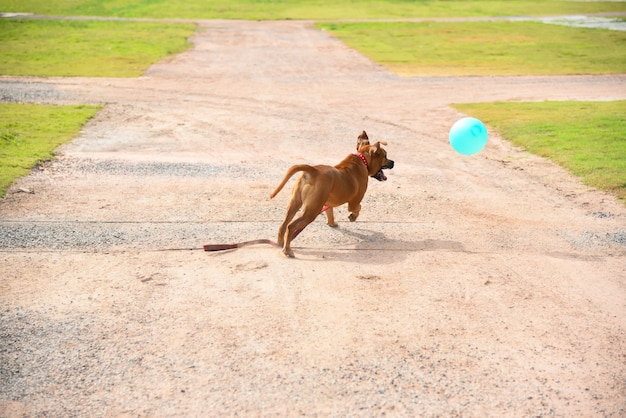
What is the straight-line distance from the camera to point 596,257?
1006 cm

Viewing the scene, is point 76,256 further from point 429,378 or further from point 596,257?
point 596,257

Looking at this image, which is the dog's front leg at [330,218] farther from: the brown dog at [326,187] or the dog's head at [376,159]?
the dog's head at [376,159]

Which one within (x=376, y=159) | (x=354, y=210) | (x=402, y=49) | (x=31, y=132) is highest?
→ (x=376, y=159)

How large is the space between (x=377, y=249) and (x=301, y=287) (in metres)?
1.69

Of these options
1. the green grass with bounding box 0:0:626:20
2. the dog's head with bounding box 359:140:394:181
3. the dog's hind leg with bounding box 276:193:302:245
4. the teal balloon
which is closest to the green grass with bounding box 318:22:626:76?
the green grass with bounding box 0:0:626:20

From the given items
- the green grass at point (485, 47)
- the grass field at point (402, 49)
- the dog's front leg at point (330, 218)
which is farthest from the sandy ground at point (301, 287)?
the green grass at point (485, 47)

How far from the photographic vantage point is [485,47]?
32219 mm

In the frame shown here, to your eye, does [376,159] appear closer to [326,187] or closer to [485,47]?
[326,187]

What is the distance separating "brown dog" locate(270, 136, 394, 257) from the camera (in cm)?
969

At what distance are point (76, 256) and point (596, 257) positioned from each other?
6800mm

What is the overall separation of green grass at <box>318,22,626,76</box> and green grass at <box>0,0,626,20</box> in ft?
22.6

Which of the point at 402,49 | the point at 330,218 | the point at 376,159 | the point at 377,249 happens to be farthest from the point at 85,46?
the point at 377,249

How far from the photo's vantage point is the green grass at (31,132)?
13785 millimetres

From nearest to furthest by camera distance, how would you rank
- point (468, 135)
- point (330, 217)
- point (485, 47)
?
point (330, 217) → point (468, 135) → point (485, 47)
